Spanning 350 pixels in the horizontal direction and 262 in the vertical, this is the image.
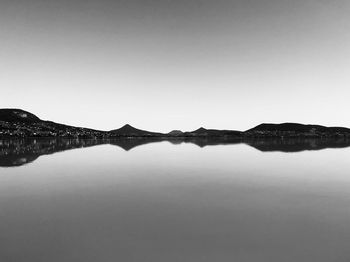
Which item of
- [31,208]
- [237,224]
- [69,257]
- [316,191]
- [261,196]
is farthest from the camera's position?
[316,191]

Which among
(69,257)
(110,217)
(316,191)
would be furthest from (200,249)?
(316,191)

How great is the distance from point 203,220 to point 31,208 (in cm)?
917

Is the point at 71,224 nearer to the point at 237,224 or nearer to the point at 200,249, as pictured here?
the point at 200,249

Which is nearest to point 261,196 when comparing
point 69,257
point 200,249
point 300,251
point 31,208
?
point 300,251

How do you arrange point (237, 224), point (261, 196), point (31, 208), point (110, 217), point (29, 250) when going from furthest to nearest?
1. point (261, 196)
2. point (31, 208)
3. point (110, 217)
4. point (237, 224)
5. point (29, 250)

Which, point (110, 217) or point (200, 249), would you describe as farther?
point (110, 217)

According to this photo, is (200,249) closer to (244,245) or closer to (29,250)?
(244,245)

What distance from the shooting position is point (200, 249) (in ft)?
26.7

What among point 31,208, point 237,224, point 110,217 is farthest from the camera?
point 31,208

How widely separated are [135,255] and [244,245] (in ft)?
12.1

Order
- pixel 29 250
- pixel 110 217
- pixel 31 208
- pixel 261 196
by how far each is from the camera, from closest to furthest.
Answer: pixel 29 250, pixel 110 217, pixel 31 208, pixel 261 196

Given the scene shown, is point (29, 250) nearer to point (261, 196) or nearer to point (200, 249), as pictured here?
point (200, 249)

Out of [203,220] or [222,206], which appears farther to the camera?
[222,206]

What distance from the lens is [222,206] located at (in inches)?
541
